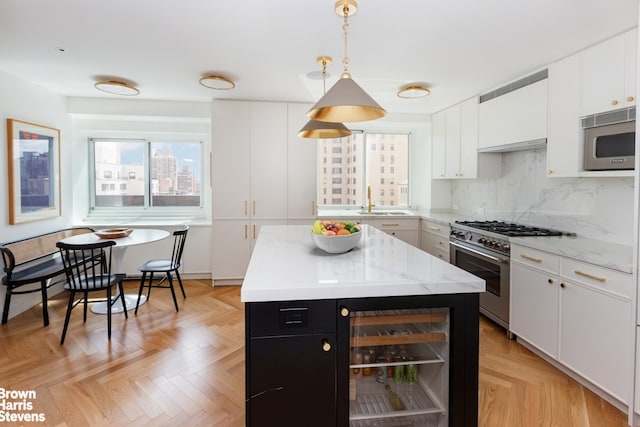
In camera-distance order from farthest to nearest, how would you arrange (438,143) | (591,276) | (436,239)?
(438,143) < (436,239) < (591,276)

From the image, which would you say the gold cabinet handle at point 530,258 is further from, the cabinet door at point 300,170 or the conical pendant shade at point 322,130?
the cabinet door at point 300,170

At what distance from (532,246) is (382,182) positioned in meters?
3.00

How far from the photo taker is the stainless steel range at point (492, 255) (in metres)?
2.93

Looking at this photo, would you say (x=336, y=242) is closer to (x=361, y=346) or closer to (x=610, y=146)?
(x=361, y=346)

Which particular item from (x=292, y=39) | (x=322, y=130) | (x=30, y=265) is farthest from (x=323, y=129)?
(x=30, y=265)

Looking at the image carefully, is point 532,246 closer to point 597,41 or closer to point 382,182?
point 597,41

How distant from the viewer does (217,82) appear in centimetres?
338

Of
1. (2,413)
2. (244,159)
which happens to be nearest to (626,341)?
(2,413)

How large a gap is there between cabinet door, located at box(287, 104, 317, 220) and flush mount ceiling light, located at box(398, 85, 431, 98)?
126cm

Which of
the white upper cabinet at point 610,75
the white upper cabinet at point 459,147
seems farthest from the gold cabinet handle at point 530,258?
the white upper cabinet at point 459,147

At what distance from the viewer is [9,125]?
3.24 meters

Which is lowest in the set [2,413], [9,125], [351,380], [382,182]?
[2,413]

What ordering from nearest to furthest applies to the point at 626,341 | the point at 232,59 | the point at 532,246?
the point at 626,341, the point at 532,246, the point at 232,59

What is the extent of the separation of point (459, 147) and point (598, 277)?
2.42 metres
